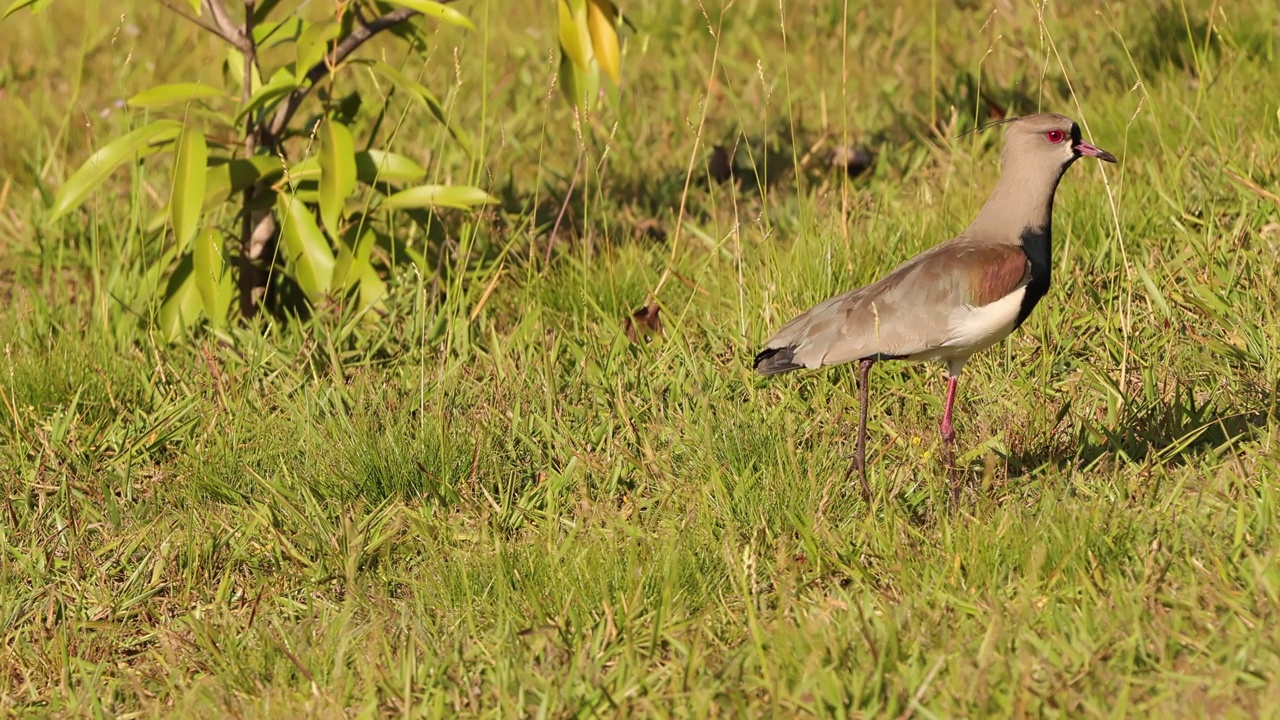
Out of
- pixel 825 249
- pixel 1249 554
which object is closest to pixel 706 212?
pixel 825 249

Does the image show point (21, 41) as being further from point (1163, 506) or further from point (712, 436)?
point (1163, 506)

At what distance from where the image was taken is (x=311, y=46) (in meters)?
4.13

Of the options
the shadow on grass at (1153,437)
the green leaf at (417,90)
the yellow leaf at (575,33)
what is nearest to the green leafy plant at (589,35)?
the yellow leaf at (575,33)

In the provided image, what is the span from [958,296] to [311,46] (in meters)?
1.98

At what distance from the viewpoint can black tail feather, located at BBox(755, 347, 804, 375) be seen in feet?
12.3

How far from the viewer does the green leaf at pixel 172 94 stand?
4.15 m

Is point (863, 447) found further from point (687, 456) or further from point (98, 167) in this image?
point (98, 167)

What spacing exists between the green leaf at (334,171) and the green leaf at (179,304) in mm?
594

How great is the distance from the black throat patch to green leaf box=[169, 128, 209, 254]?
230 cm

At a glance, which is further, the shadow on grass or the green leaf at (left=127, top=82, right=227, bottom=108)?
the green leaf at (left=127, top=82, right=227, bottom=108)

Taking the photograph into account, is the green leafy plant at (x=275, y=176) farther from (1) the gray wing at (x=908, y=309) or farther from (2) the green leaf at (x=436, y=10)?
(1) the gray wing at (x=908, y=309)

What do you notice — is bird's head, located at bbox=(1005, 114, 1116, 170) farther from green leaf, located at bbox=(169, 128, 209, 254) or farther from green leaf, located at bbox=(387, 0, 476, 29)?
green leaf, located at bbox=(169, 128, 209, 254)

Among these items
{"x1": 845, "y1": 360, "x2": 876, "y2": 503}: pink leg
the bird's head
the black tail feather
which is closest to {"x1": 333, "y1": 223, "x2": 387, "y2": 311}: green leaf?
the black tail feather

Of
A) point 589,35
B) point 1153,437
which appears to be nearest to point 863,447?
point 1153,437
